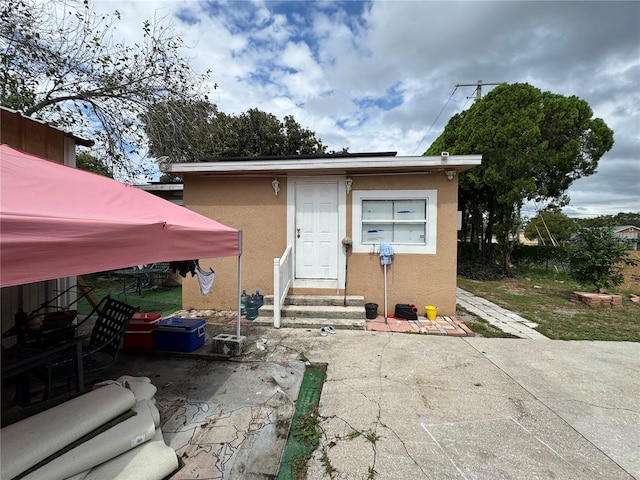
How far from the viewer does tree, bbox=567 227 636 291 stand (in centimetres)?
711

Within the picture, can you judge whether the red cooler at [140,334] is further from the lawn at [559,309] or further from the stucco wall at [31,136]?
the lawn at [559,309]

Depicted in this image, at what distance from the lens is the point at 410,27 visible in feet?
20.8

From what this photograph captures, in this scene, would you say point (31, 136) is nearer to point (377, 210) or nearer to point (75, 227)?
point (75, 227)

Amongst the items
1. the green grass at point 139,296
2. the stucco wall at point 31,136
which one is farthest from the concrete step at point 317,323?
the stucco wall at point 31,136

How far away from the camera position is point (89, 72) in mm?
7527

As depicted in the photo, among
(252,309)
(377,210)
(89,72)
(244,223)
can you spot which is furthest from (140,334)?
(89,72)

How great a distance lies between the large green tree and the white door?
691cm

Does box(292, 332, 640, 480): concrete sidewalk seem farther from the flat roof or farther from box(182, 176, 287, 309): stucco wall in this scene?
the flat roof

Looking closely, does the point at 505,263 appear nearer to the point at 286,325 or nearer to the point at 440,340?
the point at 440,340

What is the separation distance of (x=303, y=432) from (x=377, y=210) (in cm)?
433

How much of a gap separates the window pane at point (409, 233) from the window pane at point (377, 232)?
0.12 meters

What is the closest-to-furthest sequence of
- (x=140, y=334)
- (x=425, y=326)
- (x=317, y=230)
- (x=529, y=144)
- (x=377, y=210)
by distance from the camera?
(x=140, y=334)
(x=425, y=326)
(x=377, y=210)
(x=317, y=230)
(x=529, y=144)

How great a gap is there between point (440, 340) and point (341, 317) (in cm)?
171

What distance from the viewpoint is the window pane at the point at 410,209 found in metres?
5.83
